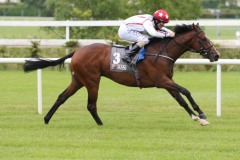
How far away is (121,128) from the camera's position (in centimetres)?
1013

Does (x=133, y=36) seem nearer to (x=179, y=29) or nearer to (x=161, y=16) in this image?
(x=161, y=16)

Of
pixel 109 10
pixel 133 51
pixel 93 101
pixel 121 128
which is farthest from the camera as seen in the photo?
pixel 109 10

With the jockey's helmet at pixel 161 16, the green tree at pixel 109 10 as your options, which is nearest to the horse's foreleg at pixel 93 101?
the jockey's helmet at pixel 161 16

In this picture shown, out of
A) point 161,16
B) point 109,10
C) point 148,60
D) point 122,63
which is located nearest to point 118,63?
point 122,63

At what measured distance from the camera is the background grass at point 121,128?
322 inches

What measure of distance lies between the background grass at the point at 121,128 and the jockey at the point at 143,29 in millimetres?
1038

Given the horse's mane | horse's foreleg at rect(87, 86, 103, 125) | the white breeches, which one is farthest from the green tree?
horse's foreleg at rect(87, 86, 103, 125)

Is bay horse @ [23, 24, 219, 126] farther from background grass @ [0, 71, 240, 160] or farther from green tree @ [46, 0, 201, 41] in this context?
green tree @ [46, 0, 201, 41]

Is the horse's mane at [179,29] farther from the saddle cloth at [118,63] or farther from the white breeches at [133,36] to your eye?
the saddle cloth at [118,63]

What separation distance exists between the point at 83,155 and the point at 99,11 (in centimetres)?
1767

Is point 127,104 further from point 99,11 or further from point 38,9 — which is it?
point 38,9

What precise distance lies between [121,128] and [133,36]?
131 cm

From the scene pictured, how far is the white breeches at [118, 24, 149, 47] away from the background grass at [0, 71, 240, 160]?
1092 mm

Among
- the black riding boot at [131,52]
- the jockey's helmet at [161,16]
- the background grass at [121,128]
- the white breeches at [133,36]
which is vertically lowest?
the background grass at [121,128]
